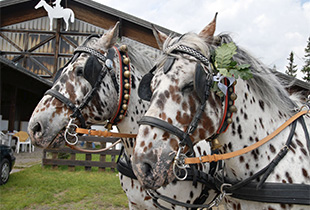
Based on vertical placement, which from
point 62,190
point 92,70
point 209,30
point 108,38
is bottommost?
point 62,190

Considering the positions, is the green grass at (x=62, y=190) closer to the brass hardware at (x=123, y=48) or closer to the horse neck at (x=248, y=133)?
the brass hardware at (x=123, y=48)

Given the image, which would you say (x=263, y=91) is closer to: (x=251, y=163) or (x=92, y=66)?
(x=251, y=163)

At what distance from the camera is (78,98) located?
2201 mm

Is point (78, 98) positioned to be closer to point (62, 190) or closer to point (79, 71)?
point (79, 71)

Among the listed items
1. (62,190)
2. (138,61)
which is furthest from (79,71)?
(62,190)

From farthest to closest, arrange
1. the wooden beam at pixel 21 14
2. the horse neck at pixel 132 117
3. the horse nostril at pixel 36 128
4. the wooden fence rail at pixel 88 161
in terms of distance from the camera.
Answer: the wooden beam at pixel 21 14
the wooden fence rail at pixel 88 161
the horse neck at pixel 132 117
the horse nostril at pixel 36 128

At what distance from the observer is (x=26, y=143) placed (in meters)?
12.0

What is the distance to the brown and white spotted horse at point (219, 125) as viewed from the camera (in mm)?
1402

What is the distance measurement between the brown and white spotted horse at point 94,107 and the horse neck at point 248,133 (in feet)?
2.15

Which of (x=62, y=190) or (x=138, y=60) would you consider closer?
(x=138, y=60)

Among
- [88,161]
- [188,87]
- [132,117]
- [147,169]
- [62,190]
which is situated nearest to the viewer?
[147,169]

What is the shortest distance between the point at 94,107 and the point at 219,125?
116 centimetres

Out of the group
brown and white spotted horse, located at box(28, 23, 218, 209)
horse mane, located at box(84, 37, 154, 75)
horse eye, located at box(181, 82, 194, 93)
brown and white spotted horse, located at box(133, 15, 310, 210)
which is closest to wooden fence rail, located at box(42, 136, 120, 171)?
horse mane, located at box(84, 37, 154, 75)

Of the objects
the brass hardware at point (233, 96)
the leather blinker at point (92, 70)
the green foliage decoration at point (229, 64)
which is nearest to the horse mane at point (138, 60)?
the leather blinker at point (92, 70)
